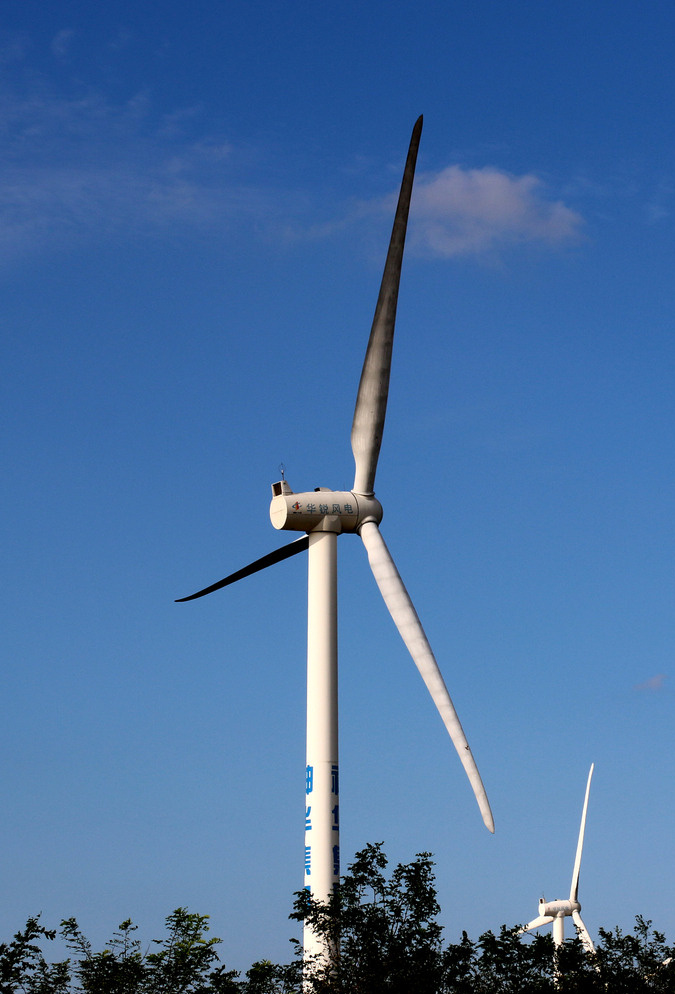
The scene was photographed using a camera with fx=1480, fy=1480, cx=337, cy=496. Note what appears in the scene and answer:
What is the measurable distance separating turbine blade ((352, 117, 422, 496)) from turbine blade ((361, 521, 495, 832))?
4.10m

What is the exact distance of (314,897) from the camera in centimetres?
5259

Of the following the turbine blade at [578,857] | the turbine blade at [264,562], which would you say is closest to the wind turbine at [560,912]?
the turbine blade at [578,857]

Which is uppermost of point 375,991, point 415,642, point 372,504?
point 372,504

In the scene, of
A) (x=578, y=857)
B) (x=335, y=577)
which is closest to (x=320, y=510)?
(x=335, y=577)

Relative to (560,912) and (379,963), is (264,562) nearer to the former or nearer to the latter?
(379,963)

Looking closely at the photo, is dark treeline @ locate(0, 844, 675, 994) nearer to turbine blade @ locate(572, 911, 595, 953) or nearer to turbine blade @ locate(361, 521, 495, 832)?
turbine blade @ locate(361, 521, 495, 832)

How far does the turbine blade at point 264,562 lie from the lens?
61.2m

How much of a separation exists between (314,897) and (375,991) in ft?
28.3

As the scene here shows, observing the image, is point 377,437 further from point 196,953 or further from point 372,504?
point 196,953

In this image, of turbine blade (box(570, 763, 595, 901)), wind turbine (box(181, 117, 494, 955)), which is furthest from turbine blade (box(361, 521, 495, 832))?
turbine blade (box(570, 763, 595, 901))

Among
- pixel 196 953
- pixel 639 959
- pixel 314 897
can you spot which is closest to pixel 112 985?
pixel 196 953

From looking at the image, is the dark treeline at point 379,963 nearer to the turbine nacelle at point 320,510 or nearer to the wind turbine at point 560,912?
the turbine nacelle at point 320,510

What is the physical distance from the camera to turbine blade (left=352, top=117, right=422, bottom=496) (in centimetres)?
6166

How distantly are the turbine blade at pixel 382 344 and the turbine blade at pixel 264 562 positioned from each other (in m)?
4.18
